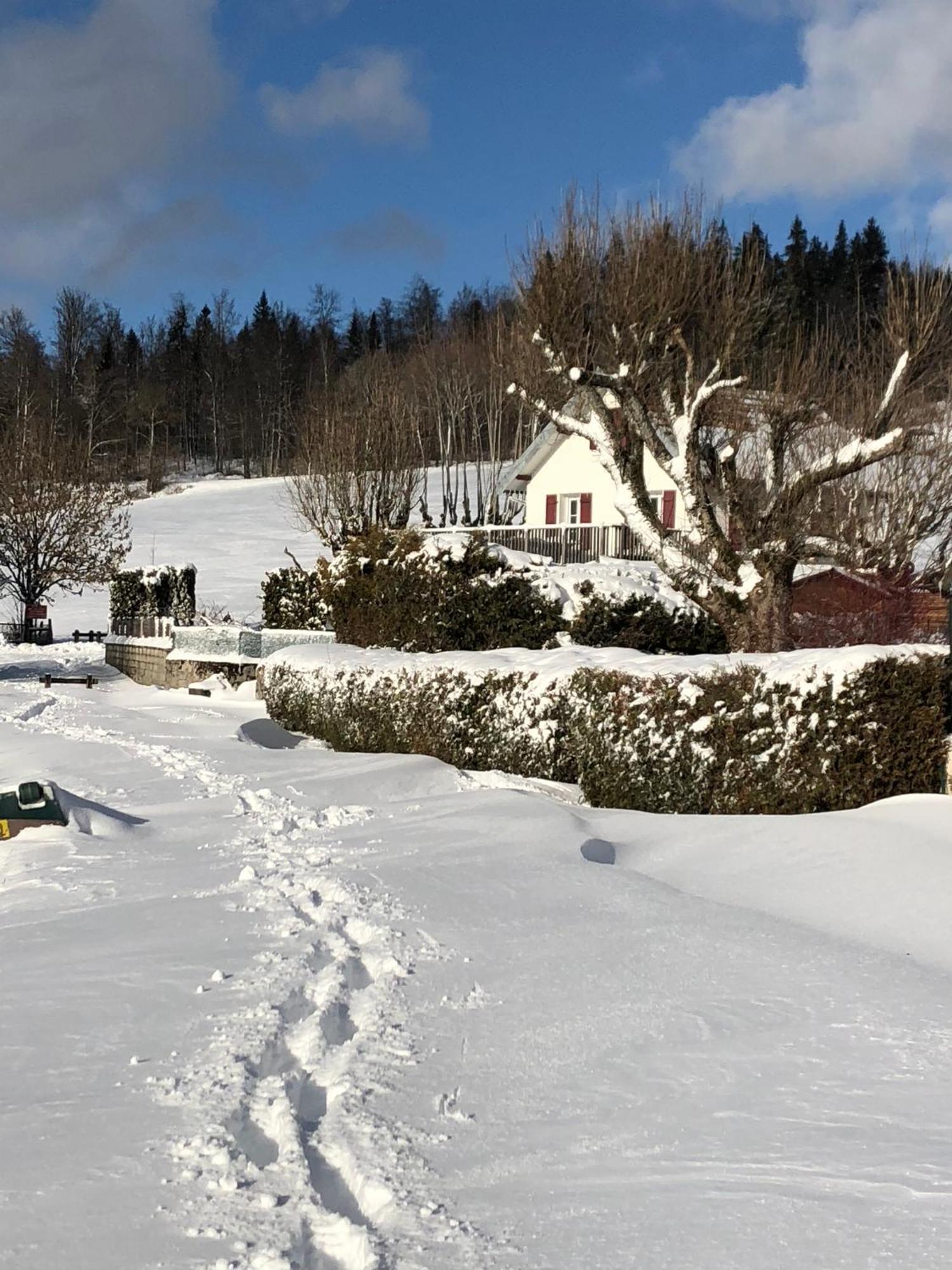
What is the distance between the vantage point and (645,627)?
54.3ft

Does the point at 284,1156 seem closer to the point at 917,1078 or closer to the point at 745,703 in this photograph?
the point at 917,1078

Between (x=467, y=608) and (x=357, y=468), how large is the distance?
50.8 ft

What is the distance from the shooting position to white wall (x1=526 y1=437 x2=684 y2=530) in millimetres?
34906

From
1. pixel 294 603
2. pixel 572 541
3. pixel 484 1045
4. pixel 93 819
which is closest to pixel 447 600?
pixel 93 819

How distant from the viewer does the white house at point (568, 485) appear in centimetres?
3459

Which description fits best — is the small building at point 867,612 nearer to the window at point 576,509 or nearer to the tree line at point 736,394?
the tree line at point 736,394

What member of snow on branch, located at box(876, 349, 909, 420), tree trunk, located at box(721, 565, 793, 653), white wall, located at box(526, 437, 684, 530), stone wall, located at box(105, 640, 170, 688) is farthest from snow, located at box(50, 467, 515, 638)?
snow on branch, located at box(876, 349, 909, 420)

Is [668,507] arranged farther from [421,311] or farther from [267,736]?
[421,311]

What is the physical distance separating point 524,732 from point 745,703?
101 inches

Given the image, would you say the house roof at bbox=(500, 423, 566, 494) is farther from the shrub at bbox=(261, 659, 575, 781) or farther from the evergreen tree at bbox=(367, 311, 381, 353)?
the evergreen tree at bbox=(367, 311, 381, 353)

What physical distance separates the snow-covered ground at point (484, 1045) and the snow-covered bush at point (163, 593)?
792 inches

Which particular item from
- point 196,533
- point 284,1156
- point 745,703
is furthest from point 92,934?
point 196,533

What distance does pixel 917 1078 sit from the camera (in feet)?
13.2

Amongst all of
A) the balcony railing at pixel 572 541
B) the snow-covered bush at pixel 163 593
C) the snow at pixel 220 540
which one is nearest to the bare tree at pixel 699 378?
the balcony railing at pixel 572 541
